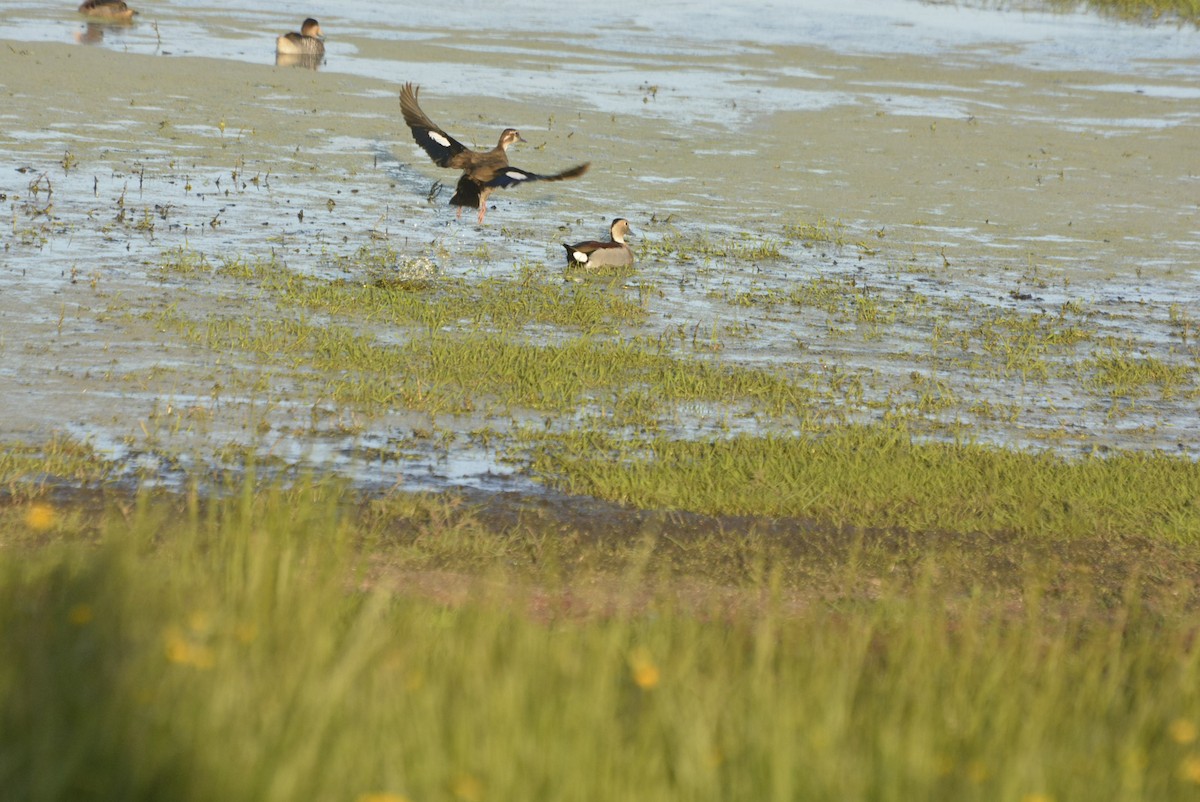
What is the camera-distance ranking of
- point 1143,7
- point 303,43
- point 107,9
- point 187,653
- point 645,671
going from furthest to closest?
point 1143,7
point 107,9
point 303,43
point 645,671
point 187,653

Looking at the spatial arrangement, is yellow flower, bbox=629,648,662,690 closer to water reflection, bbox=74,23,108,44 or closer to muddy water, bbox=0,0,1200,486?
muddy water, bbox=0,0,1200,486

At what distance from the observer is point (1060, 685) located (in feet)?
12.8

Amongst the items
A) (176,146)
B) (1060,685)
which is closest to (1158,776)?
(1060,685)

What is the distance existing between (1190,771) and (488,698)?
1.40 m

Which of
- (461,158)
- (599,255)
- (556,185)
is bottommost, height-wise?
(556,185)

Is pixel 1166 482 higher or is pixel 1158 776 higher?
pixel 1158 776

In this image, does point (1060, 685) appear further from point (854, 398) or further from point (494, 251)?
point (494, 251)

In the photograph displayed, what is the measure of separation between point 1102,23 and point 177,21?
59.6 ft

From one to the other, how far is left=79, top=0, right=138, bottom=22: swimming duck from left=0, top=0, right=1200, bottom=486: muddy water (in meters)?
0.35

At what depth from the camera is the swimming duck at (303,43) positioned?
2028 cm

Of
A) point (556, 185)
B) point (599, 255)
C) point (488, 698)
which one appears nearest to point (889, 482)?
point (488, 698)

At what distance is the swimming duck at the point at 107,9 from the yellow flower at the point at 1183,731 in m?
22.3

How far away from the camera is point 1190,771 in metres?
3.25

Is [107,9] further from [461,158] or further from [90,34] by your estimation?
[461,158]
